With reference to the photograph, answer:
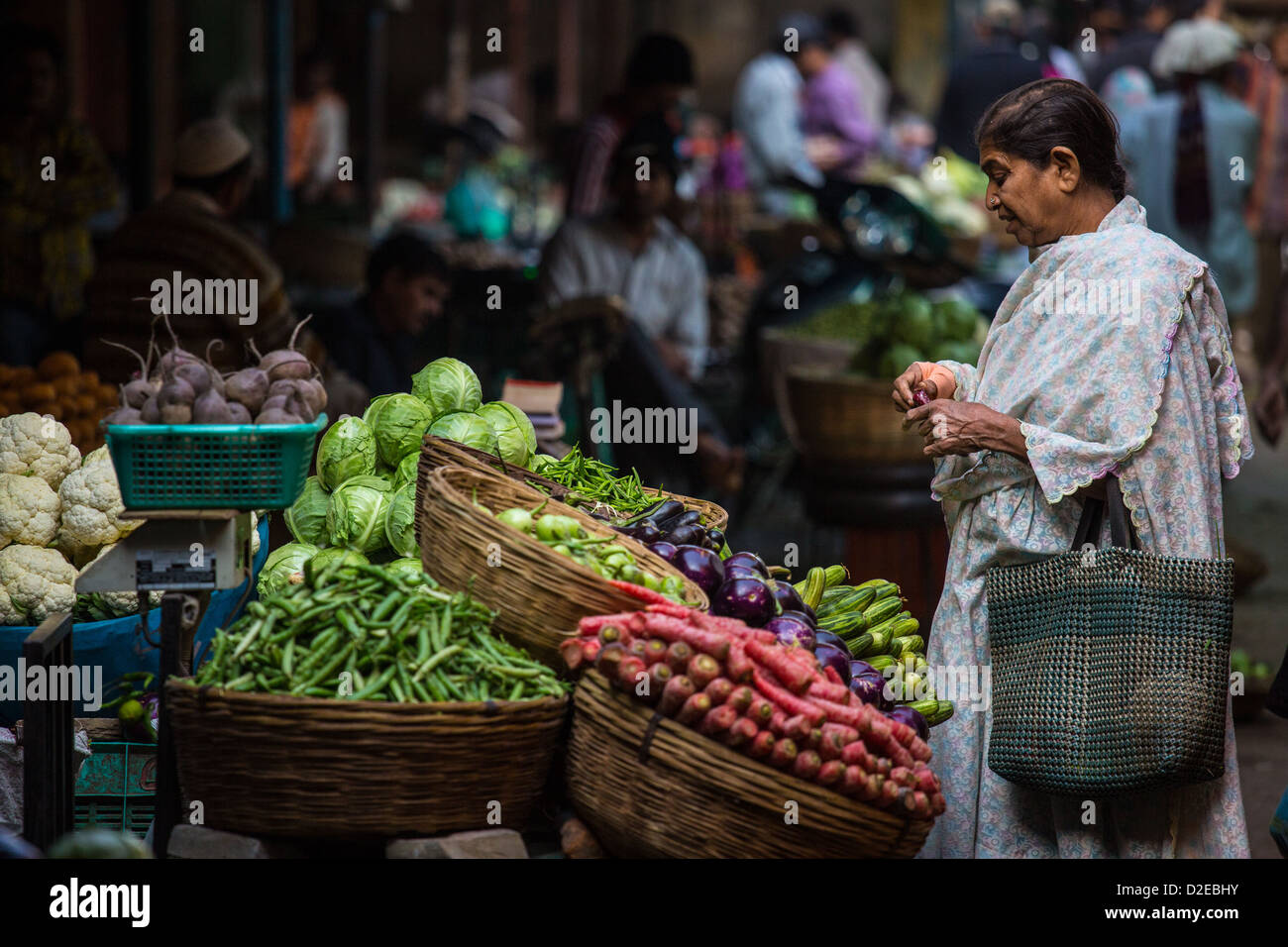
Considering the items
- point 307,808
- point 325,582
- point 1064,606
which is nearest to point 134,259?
point 325,582

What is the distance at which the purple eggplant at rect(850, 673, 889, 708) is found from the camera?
10.7 ft

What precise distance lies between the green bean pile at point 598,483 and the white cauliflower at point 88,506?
1107mm

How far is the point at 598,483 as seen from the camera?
12.6 feet

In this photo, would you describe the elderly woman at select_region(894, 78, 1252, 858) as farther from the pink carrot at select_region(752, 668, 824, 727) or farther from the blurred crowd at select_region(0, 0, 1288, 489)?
the pink carrot at select_region(752, 668, 824, 727)

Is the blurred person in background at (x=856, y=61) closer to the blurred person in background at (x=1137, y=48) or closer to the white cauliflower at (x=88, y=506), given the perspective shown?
the blurred person in background at (x=1137, y=48)

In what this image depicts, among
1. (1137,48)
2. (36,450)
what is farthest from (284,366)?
(1137,48)

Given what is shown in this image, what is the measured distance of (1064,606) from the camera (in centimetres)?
321

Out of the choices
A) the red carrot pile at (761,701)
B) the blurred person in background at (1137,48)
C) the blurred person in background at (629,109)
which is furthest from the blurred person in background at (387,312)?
the blurred person in background at (1137,48)

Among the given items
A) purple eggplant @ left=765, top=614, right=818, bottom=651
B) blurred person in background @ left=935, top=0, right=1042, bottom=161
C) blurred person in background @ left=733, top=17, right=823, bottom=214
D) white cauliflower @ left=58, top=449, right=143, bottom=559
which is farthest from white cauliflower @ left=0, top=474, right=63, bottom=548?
blurred person in background @ left=733, top=17, right=823, bottom=214

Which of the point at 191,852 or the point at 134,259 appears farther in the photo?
the point at 134,259

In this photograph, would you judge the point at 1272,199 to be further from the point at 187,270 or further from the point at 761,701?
the point at 761,701
